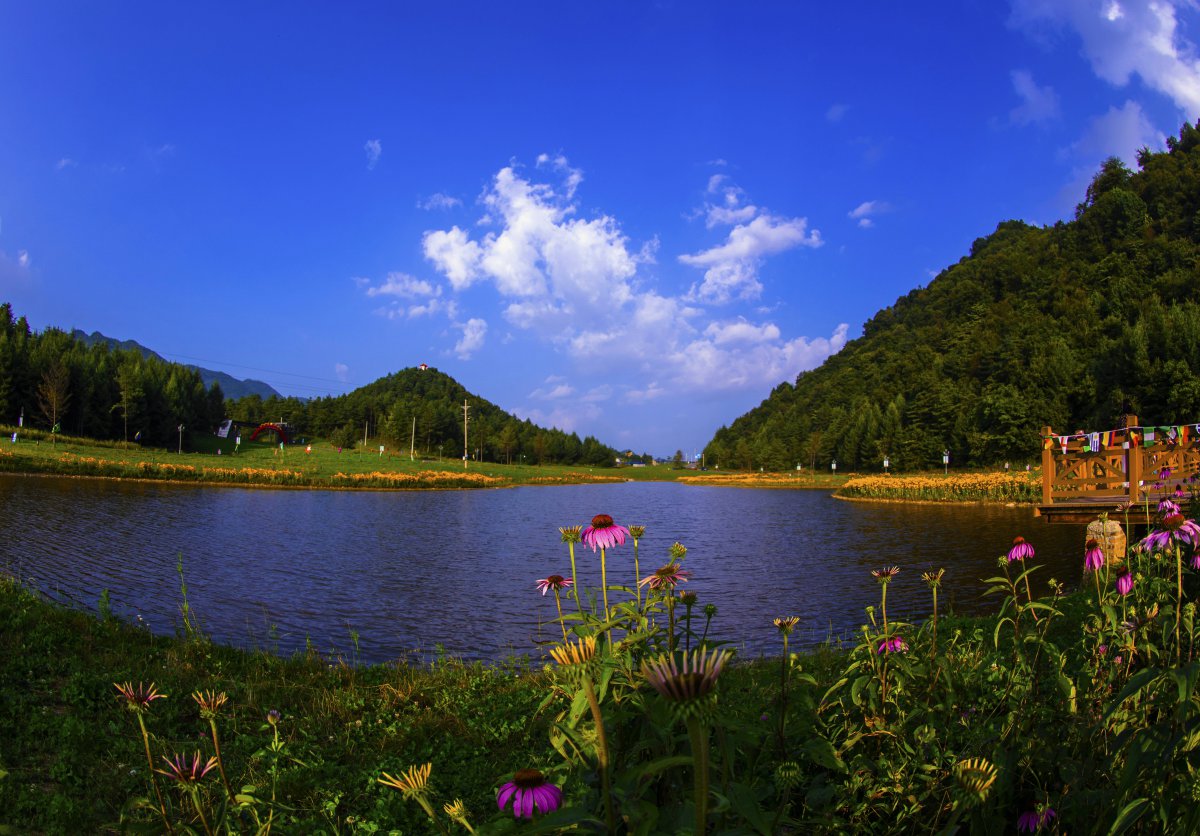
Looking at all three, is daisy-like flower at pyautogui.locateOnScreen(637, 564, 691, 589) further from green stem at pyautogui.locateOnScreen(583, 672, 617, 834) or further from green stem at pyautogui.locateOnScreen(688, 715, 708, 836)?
green stem at pyautogui.locateOnScreen(688, 715, 708, 836)

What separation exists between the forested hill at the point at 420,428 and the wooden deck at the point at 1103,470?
81112mm

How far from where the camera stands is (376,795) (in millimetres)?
3842

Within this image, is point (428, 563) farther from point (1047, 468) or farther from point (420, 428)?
point (420, 428)

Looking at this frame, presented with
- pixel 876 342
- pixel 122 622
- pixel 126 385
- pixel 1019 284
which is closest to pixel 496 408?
pixel 876 342

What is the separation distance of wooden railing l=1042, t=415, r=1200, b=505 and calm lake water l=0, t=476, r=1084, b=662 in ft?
5.56

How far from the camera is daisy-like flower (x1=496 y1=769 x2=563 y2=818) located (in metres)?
1.47

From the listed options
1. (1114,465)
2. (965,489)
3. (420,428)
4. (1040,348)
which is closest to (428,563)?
(1114,465)

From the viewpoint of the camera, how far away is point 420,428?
9494 cm

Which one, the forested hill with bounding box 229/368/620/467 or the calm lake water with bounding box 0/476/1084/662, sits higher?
the forested hill with bounding box 229/368/620/467

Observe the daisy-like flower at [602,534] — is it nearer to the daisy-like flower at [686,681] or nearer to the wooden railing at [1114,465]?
the daisy-like flower at [686,681]

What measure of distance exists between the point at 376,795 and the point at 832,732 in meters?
2.65

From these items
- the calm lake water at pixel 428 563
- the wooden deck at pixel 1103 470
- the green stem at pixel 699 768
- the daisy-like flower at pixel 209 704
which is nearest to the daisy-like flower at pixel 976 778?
the green stem at pixel 699 768

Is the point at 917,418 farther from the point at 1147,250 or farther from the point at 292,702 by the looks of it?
the point at 292,702

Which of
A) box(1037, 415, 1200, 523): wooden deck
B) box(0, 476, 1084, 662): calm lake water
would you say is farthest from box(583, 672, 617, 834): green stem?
box(1037, 415, 1200, 523): wooden deck
